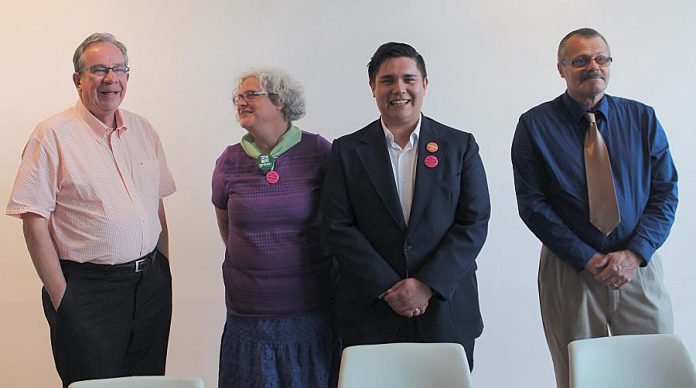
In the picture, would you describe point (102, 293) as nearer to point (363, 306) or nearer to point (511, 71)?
point (363, 306)

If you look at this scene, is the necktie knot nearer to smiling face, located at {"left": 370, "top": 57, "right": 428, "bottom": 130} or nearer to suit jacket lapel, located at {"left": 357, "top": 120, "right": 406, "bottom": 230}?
smiling face, located at {"left": 370, "top": 57, "right": 428, "bottom": 130}

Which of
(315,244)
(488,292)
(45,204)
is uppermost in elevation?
(45,204)

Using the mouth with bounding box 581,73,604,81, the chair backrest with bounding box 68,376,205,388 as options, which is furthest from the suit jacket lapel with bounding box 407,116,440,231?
the chair backrest with bounding box 68,376,205,388

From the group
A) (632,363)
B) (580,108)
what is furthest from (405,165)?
(632,363)

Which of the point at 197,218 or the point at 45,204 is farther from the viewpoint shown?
the point at 197,218

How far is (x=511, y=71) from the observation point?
340cm

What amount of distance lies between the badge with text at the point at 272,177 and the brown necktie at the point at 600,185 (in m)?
1.15

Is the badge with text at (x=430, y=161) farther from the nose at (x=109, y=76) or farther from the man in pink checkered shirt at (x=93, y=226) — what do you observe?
the nose at (x=109, y=76)

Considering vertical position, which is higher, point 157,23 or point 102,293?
point 157,23

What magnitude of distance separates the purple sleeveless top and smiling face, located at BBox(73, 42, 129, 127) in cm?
54

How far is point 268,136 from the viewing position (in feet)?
8.34

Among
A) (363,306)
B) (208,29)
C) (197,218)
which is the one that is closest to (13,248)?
(197,218)

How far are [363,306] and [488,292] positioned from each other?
4.31 feet

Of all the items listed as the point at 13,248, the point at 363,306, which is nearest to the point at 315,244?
the point at 363,306
